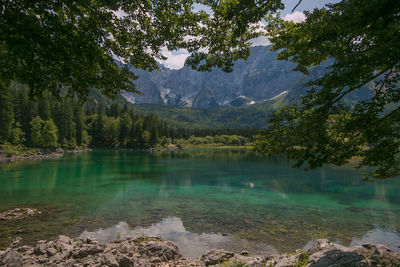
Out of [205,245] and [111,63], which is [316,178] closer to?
[205,245]

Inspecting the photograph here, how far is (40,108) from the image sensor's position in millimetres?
97812

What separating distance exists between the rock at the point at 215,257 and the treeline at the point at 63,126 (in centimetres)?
4179

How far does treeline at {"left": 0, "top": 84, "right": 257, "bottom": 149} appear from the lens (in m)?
79.1

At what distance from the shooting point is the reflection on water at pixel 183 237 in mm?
14445

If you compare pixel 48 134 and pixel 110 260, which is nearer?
pixel 110 260

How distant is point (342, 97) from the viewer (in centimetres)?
782

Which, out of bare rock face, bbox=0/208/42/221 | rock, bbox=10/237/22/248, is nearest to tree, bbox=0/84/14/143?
bare rock face, bbox=0/208/42/221

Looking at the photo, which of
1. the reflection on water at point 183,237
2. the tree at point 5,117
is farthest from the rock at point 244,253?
the tree at point 5,117

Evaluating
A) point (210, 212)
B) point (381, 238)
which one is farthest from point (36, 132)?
point (381, 238)

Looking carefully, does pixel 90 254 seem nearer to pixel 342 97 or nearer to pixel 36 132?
pixel 342 97

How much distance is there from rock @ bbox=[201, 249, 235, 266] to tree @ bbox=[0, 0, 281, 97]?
943cm

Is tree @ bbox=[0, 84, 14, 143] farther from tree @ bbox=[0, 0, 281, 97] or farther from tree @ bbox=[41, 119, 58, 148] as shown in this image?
tree @ bbox=[0, 0, 281, 97]

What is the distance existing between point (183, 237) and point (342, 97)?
13.6 m

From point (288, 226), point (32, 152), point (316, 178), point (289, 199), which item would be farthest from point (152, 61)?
point (32, 152)
